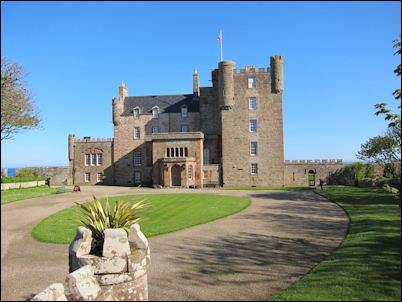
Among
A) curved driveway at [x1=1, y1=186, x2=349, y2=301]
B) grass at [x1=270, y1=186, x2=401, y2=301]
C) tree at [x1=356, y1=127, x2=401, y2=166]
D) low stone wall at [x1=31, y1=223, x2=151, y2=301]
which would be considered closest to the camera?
low stone wall at [x1=31, y1=223, x2=151, y2=301]

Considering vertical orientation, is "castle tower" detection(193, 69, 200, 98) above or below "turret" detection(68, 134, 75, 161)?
above

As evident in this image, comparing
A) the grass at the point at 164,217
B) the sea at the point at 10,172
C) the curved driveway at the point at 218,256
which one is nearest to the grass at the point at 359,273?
the curved driveway at the point at 218,256

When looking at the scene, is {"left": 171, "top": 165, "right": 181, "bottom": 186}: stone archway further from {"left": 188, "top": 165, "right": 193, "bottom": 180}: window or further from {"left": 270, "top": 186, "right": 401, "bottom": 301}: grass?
{"left": 270, "top": 186, "right": 401, "bottom": 301}: grass

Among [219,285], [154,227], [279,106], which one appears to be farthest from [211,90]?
[219,285]

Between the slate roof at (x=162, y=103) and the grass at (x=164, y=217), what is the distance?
27.5 metres

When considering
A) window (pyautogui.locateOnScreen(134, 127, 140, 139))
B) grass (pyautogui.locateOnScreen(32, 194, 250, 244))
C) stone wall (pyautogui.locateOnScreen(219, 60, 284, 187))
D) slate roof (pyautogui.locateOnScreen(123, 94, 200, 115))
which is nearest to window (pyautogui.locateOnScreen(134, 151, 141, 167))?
window (pyautogui.locateOnScreen(134, 127, 140, 139))

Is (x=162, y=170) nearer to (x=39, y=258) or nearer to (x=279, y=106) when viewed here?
(x=279, y=106)

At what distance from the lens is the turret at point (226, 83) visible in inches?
1786

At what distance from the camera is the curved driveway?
29.9 feet

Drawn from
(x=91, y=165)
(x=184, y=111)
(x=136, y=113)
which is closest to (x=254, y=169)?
(x=184, y=111)

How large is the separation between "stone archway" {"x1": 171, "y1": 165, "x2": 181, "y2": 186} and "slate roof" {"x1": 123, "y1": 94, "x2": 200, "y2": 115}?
12.6 meters

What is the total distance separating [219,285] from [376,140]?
40746mm

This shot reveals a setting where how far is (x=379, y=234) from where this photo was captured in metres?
13.7

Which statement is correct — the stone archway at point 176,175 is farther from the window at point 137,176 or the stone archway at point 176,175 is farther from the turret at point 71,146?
the turret at point 71,146
